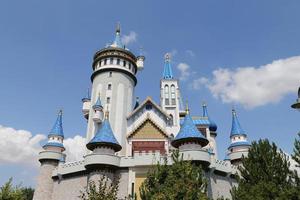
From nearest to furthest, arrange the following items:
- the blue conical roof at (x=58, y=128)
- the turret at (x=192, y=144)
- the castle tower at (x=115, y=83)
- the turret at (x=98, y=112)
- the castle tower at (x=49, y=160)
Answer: the turret at (x=192, y=144) → the castle tower at (x=49, y=160) → the turret at (x=98, y=112) → the castle tower at (x=115, y=83) → the blue conical roof at (x=58, y=128)

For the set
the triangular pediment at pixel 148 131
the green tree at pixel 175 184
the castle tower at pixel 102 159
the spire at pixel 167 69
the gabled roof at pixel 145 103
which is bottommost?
the green tree at pixel 175 184

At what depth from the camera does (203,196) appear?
56.1 ft

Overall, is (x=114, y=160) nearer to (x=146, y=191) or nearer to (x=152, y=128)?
(x=152, y=128)

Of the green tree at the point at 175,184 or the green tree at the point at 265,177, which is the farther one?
the green tree at the point at 265,177

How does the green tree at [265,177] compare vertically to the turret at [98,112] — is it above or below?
below

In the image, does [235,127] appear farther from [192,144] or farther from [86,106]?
[86,106]

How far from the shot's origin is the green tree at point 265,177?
20.2 meters

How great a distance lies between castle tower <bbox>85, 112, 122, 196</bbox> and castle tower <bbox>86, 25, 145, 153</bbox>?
A: 6.45 metres

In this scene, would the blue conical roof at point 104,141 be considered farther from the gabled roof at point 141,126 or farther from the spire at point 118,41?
the spire at point 118,41

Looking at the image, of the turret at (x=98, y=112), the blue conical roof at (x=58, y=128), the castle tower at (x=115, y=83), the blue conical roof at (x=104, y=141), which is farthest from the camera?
Result: the blue conical roof at (x=58, y=128)

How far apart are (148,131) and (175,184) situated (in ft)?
66.0

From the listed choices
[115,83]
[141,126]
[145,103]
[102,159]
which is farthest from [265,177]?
[115,83]

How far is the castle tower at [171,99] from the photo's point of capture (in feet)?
127

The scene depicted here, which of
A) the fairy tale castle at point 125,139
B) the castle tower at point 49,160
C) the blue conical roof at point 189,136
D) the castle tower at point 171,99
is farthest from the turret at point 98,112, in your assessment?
the blue conical roof at point 189,136
